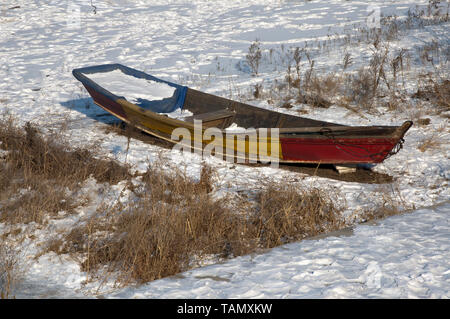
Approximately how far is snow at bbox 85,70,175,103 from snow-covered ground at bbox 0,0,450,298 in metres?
0.73

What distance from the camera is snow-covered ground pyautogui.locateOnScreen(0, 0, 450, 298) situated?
13.9 ft

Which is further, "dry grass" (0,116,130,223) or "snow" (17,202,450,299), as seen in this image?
"dry grass" (0,116,130,223)

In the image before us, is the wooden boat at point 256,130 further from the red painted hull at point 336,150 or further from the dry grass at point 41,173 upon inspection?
the dry grass at point 41,173

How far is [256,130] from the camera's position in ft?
24.1

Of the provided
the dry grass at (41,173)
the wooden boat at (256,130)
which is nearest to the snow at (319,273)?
the dry grass at (41,173)

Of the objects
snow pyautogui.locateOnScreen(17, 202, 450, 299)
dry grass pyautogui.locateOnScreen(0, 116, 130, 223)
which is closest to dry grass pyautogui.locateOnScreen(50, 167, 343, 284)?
snow pyautogui.locateOnScreen(17, 202, 450, 299)

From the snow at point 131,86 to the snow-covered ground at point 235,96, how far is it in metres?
0.73

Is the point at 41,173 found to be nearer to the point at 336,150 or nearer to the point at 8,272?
the point at 8,272

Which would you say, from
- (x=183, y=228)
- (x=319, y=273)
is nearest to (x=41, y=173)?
(x=183, y=228)

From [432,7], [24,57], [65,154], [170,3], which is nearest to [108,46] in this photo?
[24,57]

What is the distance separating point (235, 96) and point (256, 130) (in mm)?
3332

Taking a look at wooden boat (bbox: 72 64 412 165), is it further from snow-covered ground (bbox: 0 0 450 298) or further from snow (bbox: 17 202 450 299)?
snow (bbox: 17 202 450 299)

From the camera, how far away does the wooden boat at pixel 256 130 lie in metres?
6.70

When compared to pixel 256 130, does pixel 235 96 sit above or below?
below
